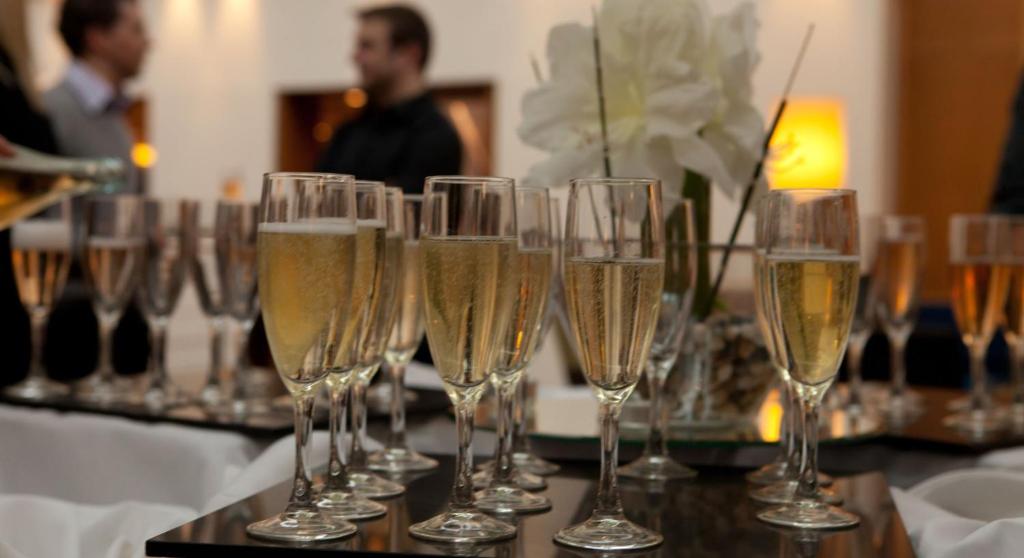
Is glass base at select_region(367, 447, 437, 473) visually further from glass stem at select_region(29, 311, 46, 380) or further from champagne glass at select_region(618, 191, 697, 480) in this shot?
glass stem at select_region(29, 311, 46, 380)

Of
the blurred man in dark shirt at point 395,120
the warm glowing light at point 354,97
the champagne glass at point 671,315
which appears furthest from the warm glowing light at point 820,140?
the champagne glass at point 671,315

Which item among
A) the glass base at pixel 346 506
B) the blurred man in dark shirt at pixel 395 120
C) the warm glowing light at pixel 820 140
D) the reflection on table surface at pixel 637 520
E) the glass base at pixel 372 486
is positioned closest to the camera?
the reflection on table surface at pixel 637 520

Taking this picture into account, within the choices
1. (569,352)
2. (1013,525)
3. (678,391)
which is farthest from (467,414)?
(569,352)

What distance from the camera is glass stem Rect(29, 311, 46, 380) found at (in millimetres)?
2043

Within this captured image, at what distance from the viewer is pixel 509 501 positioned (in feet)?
3.71

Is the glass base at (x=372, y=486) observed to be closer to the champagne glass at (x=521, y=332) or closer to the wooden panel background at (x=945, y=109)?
the champagne glass at (x=521, y=332)

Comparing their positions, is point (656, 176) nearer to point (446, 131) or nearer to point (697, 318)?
point (697, 318)

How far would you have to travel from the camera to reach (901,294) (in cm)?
197

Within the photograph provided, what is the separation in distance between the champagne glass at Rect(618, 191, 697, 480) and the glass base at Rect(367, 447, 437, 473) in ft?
0.73

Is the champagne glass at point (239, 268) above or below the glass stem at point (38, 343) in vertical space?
above

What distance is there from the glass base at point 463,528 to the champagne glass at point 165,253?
1.03 m

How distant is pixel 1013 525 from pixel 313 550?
0.61m

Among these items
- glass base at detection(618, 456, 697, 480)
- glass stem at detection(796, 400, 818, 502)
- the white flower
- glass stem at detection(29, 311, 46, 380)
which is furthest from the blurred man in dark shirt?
glass stem at detection(796, 400, 818, 502)

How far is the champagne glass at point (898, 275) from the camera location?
193cm
